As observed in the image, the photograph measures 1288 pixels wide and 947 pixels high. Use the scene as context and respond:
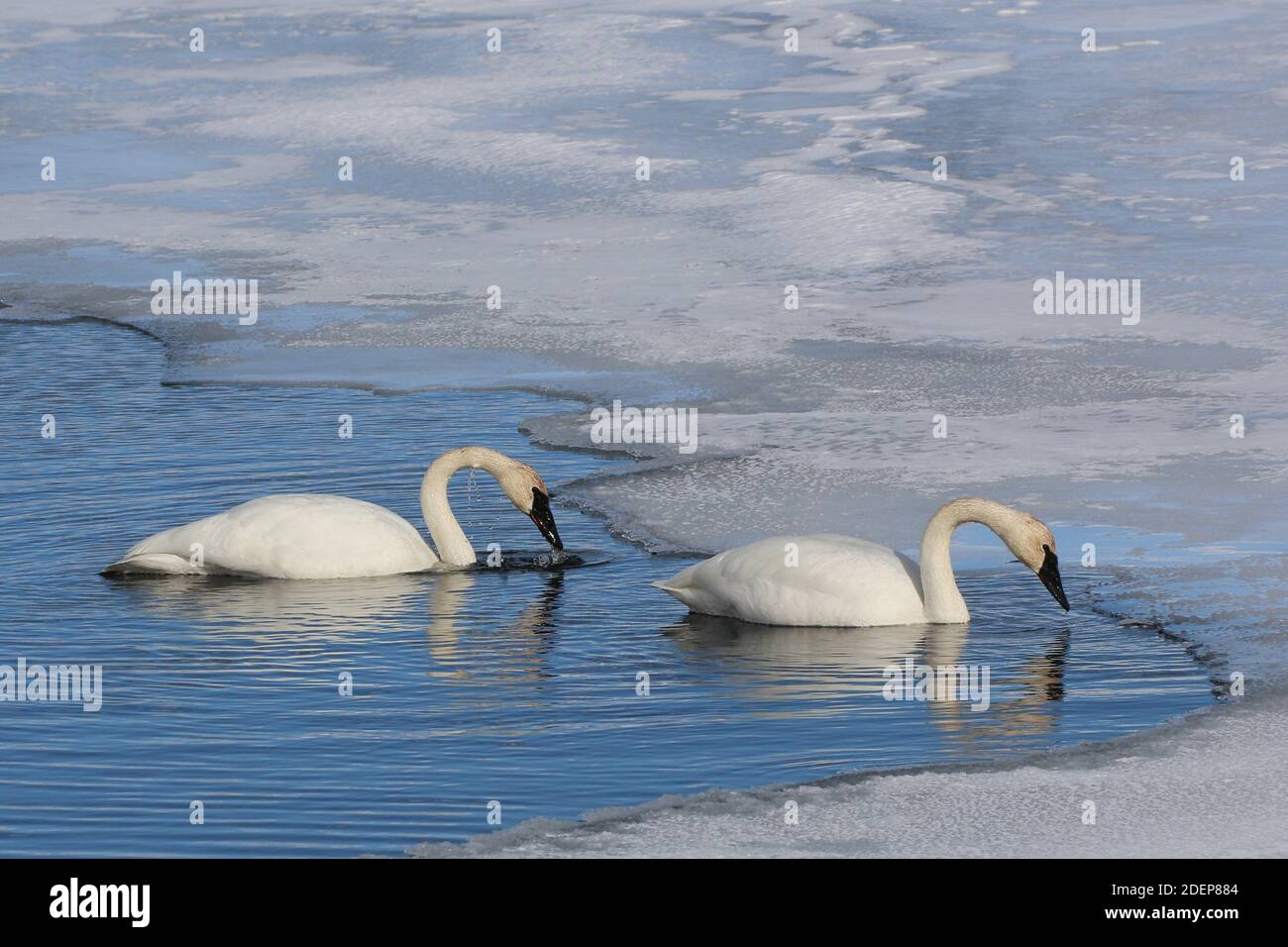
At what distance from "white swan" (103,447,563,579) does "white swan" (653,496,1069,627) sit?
128 cm

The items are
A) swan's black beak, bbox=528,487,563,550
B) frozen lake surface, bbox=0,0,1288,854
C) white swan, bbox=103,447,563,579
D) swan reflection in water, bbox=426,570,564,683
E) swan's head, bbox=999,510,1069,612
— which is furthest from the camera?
swan's black beak, bbox=528,487,563,550

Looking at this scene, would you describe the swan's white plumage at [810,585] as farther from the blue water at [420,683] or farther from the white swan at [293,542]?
the white swan at [293,542]

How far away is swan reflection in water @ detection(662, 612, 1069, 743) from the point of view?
6734 millimetres

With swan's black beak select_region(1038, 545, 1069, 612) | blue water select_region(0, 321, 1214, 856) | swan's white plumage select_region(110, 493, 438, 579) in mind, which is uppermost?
swan's white plumage select_region(110, 493, 438, 579)

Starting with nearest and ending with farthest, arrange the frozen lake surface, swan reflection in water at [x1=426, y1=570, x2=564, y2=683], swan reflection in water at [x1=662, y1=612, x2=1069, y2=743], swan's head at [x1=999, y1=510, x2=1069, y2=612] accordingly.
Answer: the frozen lake surface < swan reflection in water at [x1=662, y1=612, x2=1069, y2=743] < swan reflection in water at [x1=426, y1=570, x2=564, y2=683] < swan's head at [x1=999, y1=510, x2=1069, y2=612]

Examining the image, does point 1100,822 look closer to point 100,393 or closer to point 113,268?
point 100,393

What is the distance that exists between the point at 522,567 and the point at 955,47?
14076 millimetres

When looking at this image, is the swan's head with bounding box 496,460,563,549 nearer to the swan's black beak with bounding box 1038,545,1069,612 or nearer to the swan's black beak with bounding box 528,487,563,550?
the swan's black beak with bounding box 528,487,563,550

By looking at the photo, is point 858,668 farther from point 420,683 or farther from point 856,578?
point 420,683

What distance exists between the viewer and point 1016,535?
7902mm


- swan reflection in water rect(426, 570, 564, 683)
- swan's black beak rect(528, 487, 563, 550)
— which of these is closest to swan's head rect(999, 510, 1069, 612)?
swan reflection in water rect(426, 570, 564, 683)

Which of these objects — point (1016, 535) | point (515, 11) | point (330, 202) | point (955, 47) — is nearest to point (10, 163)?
point (330, 202)

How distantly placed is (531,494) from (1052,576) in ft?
7.53
